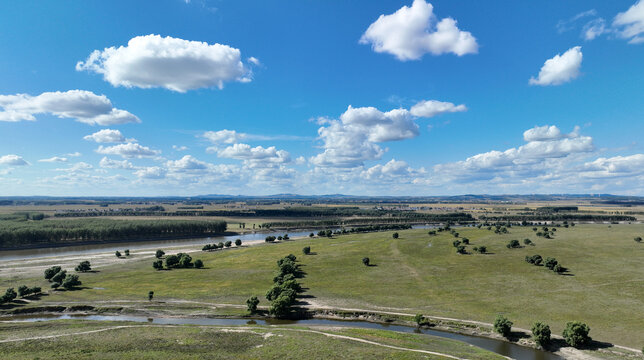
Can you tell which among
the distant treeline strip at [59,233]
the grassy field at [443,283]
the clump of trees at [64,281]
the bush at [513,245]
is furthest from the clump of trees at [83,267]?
the bush at [513,245]

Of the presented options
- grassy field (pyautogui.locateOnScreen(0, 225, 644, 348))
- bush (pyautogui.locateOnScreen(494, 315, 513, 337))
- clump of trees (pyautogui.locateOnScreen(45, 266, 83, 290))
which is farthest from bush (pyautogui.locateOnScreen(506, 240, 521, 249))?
clump of trees (pyautogui.locateOnScreen(45, 266, 83, 290))

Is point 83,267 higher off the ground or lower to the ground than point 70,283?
lower

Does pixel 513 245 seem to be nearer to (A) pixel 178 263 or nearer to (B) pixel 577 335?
(B) pixel 577 335

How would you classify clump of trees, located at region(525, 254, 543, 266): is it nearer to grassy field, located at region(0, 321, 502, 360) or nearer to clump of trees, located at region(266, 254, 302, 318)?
grassy field, located at region(0, 321, 502, 360)

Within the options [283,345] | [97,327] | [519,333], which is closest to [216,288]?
[97,327]

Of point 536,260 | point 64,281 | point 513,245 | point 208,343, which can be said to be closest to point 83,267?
point 64,281
